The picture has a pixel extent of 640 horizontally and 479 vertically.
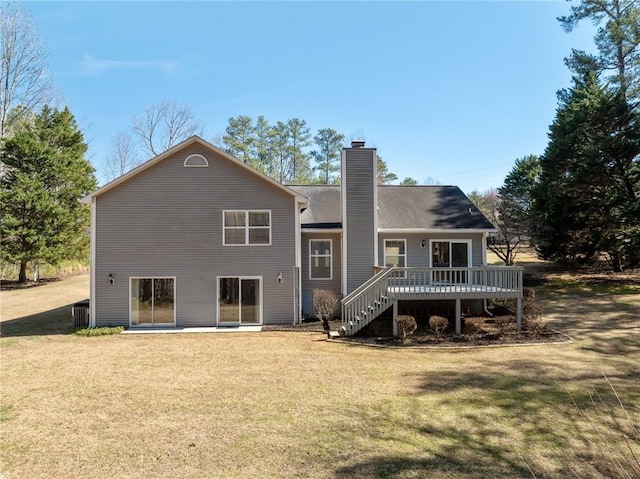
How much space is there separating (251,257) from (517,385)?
9.60 metres

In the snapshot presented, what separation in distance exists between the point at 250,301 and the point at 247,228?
2.86 m

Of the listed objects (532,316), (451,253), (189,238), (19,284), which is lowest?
(532,316)

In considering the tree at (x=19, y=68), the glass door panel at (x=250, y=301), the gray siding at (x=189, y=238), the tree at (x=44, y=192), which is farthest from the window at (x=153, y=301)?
the tree at (x=19, y=68)

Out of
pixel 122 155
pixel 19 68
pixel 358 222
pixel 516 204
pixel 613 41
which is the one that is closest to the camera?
pixel 358 222

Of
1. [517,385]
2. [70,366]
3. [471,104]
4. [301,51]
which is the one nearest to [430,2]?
[301,51]

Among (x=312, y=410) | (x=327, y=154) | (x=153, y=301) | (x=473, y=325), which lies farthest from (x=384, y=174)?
(x=312, y=410)

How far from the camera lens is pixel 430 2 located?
1403cm

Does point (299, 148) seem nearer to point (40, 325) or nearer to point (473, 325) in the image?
point (40, 325)

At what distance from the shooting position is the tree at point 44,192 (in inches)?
931

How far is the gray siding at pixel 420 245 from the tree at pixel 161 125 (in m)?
25.4

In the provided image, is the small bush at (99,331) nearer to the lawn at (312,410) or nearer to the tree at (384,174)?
the lawn at (312,410)

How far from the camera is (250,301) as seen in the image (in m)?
13.9

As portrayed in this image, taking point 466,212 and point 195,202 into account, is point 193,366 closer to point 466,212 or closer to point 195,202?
point 195,202

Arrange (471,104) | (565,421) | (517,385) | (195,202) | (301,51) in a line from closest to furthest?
(565,421)
(517,385)
(195,202)
(301,51)
(471,104)
